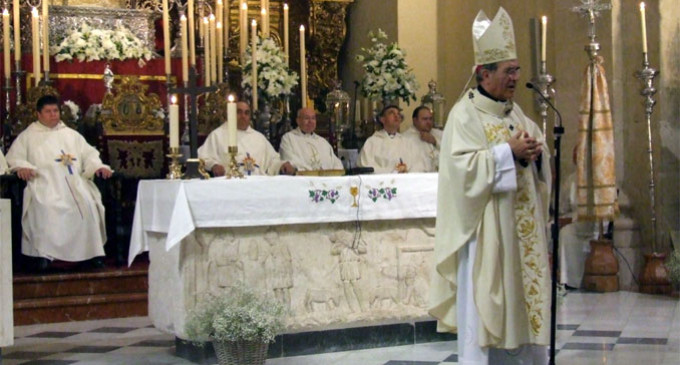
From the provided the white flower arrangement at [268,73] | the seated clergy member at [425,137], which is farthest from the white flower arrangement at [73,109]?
the seated clergy member at [425,137]

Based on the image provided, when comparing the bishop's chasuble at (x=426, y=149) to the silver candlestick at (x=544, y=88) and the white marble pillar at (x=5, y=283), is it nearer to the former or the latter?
the silver candlestick at (x=544, y=88)

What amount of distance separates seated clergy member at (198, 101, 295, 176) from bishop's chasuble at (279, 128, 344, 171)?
0.34 meters

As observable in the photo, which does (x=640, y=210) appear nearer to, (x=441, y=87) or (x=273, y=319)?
(x=441, y=87)

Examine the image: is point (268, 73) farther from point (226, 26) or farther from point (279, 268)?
point (279, 268)

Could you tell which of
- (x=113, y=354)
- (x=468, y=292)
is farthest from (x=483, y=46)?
(x=113, y=354)

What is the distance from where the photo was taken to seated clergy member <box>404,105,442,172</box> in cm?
1091

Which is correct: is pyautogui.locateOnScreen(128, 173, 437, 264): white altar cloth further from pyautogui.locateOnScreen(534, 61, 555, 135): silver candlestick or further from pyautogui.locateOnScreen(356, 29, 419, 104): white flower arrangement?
pyautogui.locateOnScreen(356, 29, 419, 104): white flower arrangement

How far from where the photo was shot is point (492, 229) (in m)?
5.02

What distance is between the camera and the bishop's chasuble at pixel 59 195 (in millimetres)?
9438

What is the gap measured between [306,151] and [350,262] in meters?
3.04

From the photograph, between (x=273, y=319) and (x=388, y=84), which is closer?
(x=273, y=319)

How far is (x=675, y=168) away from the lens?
10.6 meters

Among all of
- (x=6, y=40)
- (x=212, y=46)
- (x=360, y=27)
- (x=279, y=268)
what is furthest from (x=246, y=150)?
(x=360, y=27)

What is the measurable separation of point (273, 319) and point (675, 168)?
220 inches
